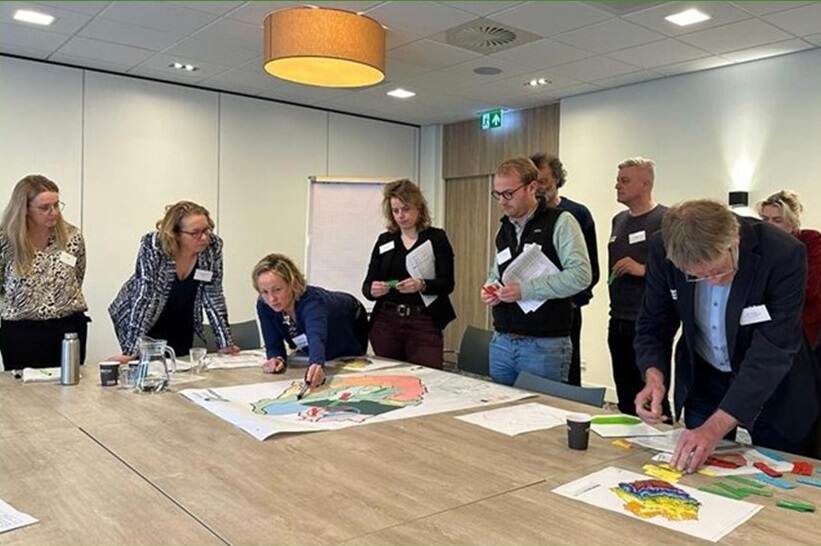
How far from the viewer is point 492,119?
6.84 m

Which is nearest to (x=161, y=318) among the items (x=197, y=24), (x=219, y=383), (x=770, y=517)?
(x=219, y=383)

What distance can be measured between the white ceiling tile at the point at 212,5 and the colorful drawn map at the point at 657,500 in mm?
3409

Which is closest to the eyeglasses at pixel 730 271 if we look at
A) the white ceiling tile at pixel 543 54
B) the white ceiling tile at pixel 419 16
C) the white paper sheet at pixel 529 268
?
the white paper sheet at pixel 529 268

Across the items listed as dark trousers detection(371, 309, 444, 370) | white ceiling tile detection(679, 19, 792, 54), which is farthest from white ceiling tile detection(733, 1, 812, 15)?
dark trousers detection(371, 309, 444, 370)

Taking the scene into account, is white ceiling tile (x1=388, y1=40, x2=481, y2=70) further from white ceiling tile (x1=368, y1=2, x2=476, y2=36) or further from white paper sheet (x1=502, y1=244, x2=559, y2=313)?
white paper sheet (x1=502, y1=244, x2=559, y2=313)

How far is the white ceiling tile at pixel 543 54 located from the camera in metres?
4.48

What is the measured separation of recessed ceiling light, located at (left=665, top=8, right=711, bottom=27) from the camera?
3787 mm

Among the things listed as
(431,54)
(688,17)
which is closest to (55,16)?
(431,54)

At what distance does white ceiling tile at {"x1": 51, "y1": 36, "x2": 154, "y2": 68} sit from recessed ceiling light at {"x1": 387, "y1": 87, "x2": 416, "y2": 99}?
6.78 feet

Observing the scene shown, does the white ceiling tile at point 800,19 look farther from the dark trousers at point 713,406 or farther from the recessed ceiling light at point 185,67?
the recessed ceiling light at point 185,67

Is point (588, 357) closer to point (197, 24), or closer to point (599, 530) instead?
point (197, 24)

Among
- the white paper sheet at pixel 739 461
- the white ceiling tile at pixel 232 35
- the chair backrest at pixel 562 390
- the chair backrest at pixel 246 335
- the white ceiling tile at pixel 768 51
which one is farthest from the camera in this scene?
the white ceiling tile at pixel 768 51

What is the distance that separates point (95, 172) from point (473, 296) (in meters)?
3.95

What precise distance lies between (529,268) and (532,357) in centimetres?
36
